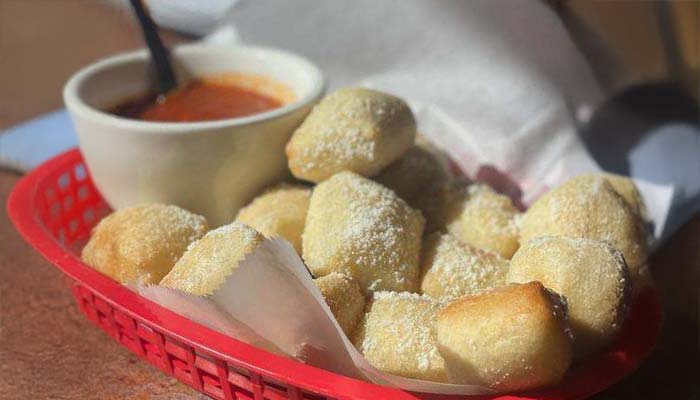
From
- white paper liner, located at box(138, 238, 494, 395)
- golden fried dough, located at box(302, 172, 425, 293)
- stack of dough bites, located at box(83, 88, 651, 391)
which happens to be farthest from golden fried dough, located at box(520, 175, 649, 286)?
white paper liner, located at box(138, 238, 494, 395)

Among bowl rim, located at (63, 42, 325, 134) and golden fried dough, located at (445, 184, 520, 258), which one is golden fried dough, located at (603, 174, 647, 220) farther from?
bowl rim, located at (63, 42, 325, 134)

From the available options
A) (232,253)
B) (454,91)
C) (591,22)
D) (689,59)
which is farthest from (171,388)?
(689,59)

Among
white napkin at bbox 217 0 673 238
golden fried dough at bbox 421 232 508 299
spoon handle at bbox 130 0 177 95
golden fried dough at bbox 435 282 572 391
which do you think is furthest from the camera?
white napkin at bbox 217 0 673 238

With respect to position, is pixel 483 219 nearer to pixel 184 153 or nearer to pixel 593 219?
pixel 593 219

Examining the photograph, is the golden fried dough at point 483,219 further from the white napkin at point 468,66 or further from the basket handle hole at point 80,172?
Result: the basket handle hole at point 80,172

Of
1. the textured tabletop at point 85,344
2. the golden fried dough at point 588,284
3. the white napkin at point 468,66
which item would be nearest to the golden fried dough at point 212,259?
the textured tabletop at point 85,344

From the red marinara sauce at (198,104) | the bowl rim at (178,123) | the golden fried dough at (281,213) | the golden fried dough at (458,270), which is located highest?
the bowl rim at (178,123)

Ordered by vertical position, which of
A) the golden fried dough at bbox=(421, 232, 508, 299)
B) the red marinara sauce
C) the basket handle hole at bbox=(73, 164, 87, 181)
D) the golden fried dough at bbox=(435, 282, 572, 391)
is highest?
the red marinara sauce
